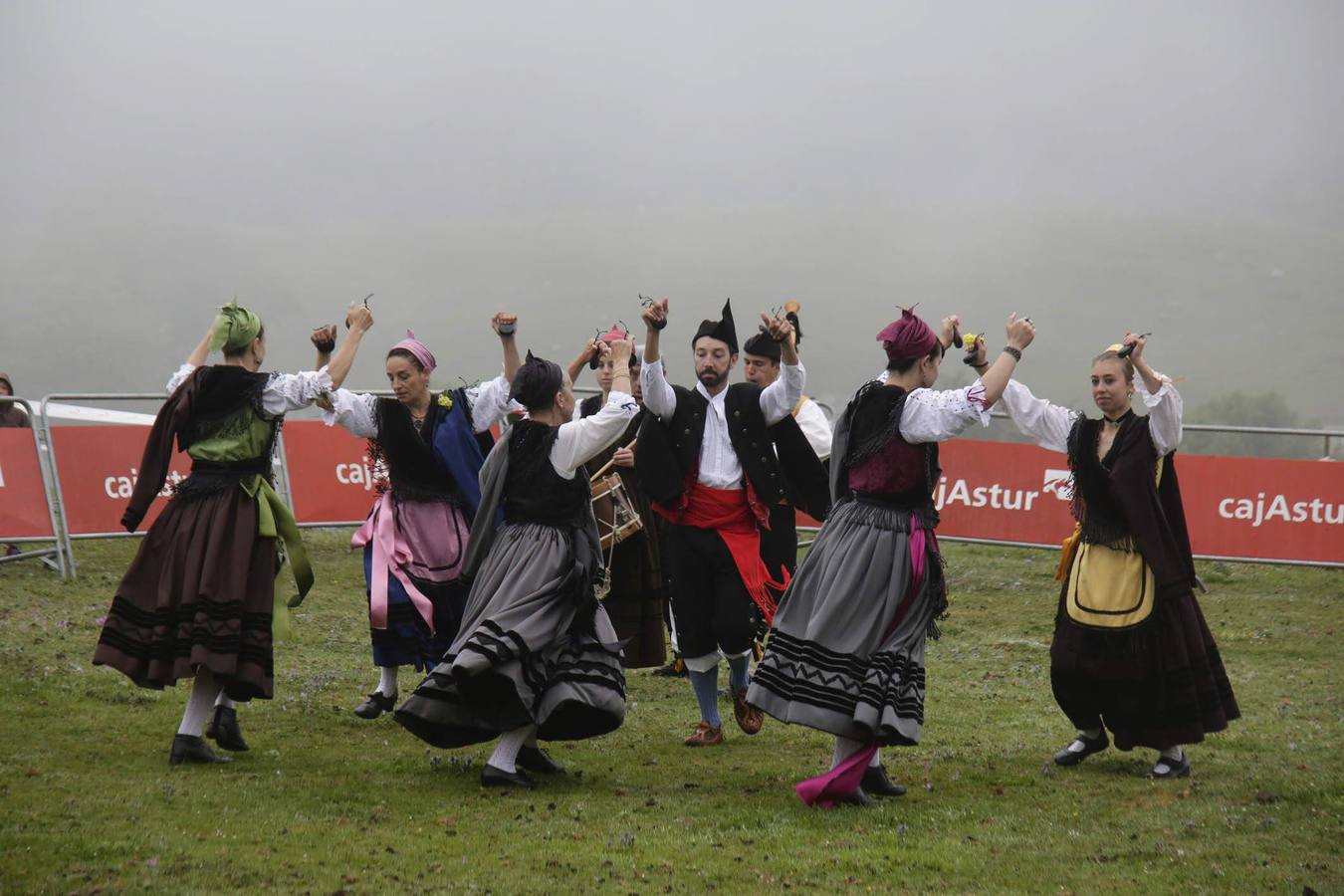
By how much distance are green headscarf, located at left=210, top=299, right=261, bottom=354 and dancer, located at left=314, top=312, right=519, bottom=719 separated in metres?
0.67

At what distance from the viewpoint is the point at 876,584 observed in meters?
5.13

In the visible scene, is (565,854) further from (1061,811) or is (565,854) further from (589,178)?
(589,178)

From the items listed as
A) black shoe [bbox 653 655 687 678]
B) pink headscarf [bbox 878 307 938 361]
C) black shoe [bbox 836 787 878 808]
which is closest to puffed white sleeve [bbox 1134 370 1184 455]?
pink headscarf [bbox 878 307 938 361]

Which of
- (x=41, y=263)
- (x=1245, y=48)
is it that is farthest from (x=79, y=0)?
(x=1245, y=48)

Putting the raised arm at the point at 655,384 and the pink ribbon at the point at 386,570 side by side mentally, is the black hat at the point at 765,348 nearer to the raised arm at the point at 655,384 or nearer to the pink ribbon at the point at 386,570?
the raised arm at the point at 655,384

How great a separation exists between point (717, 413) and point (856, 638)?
5.17ft

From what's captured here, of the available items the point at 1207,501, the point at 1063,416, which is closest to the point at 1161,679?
Answer: the point at 1063,416

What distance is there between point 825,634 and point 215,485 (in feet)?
8.03

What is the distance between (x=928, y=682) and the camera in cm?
804

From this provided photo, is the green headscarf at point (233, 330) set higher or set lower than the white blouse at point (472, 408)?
higher

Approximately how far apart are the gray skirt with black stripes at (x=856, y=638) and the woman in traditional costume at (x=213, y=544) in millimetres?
1943

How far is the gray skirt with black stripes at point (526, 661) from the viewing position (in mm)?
5195

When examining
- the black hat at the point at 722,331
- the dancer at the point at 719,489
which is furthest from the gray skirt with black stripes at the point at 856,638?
the black hat at the point at 722,331

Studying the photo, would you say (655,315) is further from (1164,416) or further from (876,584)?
(1164,416)
